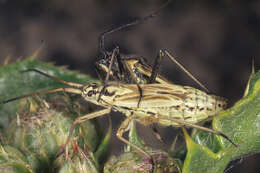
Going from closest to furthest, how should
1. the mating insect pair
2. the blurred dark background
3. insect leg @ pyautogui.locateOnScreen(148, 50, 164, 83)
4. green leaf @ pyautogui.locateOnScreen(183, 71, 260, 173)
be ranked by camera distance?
green leaf @ pyautogui.locateOnScreen(183, 71, 260, 173)
the mating insect pair
insect leg @ pyautogui.locateOnScreen(148, 50, 164, 83)
the blurred dark background

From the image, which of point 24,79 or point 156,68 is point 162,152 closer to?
point 156,68

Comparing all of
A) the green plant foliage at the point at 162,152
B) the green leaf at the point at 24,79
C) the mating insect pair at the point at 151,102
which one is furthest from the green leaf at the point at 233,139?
the green leaf at the point at 24,79

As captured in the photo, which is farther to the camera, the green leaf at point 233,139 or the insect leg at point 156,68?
the insect leg at point 156,68

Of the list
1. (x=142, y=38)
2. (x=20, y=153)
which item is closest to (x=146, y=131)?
(x=142, y=38)

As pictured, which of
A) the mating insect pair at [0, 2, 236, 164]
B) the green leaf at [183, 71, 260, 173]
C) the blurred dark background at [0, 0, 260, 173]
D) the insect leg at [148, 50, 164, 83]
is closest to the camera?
the green leaf at [183, 71, 260, 173]

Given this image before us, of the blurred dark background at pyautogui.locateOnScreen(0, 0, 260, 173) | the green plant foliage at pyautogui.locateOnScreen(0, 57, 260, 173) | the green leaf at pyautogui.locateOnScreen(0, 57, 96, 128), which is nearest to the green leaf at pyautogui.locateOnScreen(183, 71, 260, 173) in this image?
the green plant foliage at pyautogui.locateOnScreen(0, 57, 260, 173)

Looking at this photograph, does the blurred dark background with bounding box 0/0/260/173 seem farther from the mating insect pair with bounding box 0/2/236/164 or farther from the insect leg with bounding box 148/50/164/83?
the mating insect pair with bounding box 0/2/236/164

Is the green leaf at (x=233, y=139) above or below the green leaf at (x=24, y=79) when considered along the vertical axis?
below

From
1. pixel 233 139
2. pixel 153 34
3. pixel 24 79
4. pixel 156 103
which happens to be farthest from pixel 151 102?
pixel 153 34

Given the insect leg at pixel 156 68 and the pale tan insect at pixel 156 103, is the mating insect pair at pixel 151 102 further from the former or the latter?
the insect leg at pixel 156 68
